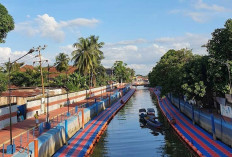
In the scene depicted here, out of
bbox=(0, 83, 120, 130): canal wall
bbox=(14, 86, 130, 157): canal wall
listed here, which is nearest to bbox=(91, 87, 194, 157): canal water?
bbox=(14, 86, 130, 157): canal wall

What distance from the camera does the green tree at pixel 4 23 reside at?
3216 cm

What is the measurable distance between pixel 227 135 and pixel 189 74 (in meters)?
13.8

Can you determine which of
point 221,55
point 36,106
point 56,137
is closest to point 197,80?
point 221,55

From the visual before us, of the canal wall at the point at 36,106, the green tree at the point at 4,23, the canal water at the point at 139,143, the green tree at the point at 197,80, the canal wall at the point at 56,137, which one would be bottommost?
the canal water at the point at 139,143

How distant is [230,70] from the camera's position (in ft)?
109

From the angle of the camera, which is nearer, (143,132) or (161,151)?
(161,151)

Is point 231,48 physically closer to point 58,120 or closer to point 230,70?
point 230,70

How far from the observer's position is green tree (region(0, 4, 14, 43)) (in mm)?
32156

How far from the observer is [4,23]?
106ft

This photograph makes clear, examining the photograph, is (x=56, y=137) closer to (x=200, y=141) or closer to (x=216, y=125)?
(x=200, y=141)

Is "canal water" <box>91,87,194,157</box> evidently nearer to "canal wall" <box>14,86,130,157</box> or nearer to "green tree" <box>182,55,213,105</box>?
"canal wall" <box>14,86,130,157</box>

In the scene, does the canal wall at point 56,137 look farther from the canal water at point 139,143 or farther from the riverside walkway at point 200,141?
the riverside walkway at point 200,141

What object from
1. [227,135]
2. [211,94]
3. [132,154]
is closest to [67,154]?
[132,154]

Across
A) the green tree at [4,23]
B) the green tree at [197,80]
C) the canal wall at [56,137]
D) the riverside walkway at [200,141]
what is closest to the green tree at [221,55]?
the green tree at [197,80]
